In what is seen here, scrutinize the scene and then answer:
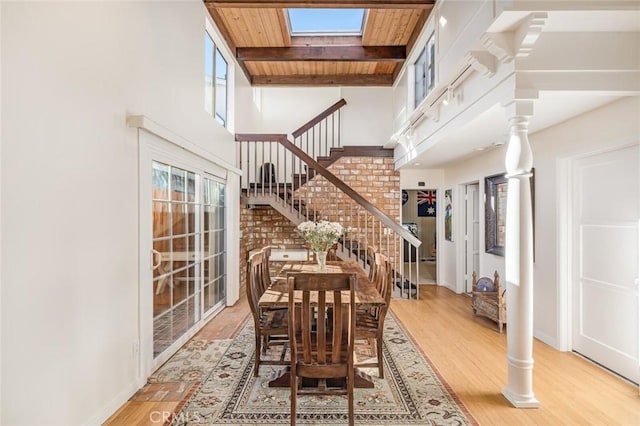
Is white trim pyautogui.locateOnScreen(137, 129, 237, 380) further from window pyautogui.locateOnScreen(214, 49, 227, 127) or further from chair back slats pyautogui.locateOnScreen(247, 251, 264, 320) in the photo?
window pyautogui.locateOnScreen(214, 49, 227, 127)

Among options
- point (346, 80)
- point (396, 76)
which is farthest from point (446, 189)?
point (346, 80)

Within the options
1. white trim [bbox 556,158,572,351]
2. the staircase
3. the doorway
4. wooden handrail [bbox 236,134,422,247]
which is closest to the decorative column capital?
white trim [bbox 556,158,572,351]

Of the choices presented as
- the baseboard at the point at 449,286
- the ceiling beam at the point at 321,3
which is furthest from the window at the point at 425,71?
the baseboard at the point at 449,286

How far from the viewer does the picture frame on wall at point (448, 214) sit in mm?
6375

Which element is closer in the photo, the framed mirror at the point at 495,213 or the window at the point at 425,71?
the window at the point at 425,71

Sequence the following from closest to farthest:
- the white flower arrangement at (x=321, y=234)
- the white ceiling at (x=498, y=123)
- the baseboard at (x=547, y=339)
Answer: the white ceiling at (x=498, y=123), the white flower arrangement at (x=321, y=234), the baseboard at (x=547, y=339)

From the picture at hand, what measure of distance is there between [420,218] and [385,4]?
772cm

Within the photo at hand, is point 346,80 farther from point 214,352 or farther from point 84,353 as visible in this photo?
point 84,353

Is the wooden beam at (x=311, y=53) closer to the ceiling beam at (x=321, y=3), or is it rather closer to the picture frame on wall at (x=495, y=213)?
the ceiling beam at (x=321, y=3)

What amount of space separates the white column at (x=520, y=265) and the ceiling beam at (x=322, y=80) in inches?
175

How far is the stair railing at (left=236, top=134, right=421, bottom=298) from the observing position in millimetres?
5273

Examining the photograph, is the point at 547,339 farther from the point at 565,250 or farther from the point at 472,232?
the point at 472,232

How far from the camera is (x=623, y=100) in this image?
2.71m

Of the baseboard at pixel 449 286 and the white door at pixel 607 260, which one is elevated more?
the white door at pixel 607 260
